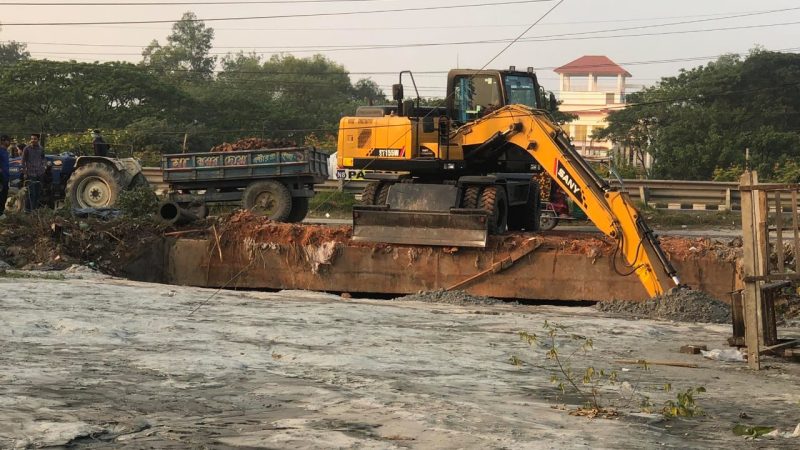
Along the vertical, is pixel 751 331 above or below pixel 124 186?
below

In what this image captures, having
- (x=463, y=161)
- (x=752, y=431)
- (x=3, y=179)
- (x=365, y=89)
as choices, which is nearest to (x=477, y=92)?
(x=463, y=161)

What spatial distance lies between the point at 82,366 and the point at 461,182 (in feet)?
31.9

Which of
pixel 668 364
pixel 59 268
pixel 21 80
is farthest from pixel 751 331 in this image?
pixel 21 80

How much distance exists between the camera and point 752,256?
34.8 feet

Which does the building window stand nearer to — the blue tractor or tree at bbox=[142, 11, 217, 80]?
tree at bbox=[142, 11, 217, 80]

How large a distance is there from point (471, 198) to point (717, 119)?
4114 centimetres

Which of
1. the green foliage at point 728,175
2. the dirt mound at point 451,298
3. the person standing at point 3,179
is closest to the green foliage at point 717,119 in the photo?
the green foliage at point 728,175

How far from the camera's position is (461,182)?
58.4ft

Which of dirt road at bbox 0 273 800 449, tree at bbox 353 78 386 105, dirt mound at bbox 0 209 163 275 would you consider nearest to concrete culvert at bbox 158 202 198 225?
dirt mound at bbox 0 209 163 275

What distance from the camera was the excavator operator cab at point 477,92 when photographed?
18656 millimetres

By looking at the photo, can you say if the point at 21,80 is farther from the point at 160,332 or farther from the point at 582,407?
the point at 582,407

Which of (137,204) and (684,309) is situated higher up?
(137,204)

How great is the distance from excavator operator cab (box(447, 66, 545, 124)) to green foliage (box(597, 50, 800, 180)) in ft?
97.9

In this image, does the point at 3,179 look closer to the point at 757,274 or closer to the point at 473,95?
the point at 473,95
